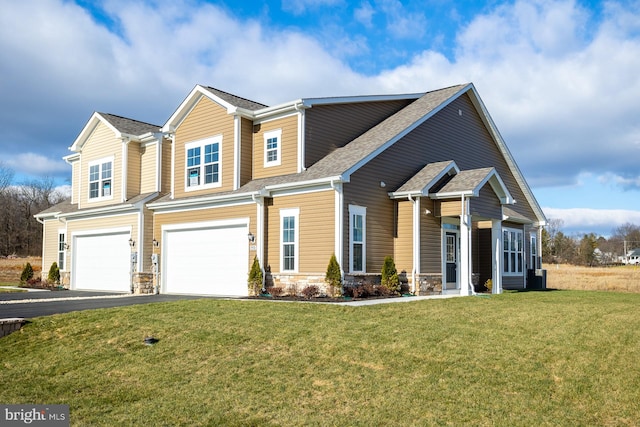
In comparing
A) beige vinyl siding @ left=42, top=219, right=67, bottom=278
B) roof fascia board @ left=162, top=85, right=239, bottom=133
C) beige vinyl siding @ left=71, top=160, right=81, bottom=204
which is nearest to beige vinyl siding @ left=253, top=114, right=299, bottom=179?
roof fascia board @ left=162, top=85, right=239, bottom=133

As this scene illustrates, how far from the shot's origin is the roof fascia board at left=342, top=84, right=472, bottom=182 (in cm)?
1703

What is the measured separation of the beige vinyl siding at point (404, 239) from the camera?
18547 mm

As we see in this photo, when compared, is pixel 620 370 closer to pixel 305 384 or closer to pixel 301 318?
pixel 305 384

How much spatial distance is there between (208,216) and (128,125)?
8.52 m

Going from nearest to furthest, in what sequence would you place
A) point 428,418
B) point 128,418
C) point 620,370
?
point 428,418 → point 128,418 → point 620,370

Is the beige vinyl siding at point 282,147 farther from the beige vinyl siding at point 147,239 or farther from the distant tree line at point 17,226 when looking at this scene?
the distant tree line at point 17,226

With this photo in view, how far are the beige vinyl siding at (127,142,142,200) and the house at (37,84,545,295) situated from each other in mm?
50

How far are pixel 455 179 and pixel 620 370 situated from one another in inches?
451

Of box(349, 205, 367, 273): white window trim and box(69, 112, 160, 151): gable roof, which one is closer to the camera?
box(349, 205, 367, 273): white window trim

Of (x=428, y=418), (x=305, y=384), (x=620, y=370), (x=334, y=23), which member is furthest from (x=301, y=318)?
(x=334, y=23)

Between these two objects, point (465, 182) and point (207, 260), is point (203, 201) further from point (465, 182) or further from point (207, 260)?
point (465, 182)

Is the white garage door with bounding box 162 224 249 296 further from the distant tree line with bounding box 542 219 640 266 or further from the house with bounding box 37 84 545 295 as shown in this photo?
the distant tree line with bounding box 542 219 640 266

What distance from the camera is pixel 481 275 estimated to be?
2288 cm

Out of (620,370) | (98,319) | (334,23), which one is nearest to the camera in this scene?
(620,370)
